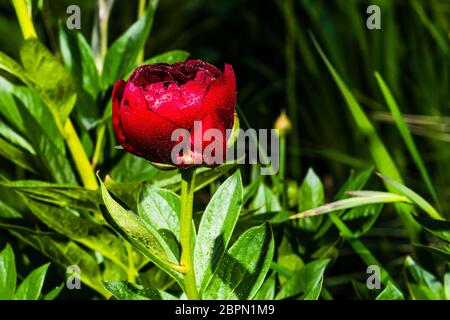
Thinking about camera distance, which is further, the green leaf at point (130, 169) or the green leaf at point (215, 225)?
the green leaf at point (130, 169)

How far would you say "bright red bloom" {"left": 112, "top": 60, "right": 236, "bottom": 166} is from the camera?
754 millimetres

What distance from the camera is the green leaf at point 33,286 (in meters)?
1.00

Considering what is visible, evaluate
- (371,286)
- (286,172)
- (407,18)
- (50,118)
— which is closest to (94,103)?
(50,118)

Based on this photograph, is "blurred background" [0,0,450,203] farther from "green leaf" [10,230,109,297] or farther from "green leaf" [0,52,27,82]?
"green leaf" [0,52,27,82]

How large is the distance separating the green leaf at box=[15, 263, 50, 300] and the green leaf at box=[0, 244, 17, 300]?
14 mm

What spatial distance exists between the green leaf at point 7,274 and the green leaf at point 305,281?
0.35 metres

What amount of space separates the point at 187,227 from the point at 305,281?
282 mm

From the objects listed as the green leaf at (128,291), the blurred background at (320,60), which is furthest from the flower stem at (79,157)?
the blurred background at (320,60)

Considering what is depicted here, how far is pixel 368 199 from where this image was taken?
1044 millimetres

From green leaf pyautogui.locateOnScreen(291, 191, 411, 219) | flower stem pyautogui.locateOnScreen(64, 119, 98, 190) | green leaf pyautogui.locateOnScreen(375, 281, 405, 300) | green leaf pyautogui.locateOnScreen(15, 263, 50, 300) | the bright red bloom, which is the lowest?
green leaf pyautogui.locateOnScreen(375, 281, 405, 300)

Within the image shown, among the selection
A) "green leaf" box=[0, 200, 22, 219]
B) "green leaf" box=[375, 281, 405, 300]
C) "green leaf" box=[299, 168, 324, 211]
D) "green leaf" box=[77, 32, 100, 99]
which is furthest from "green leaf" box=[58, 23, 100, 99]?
"green leaf" box=[375, 281, 405, 300]

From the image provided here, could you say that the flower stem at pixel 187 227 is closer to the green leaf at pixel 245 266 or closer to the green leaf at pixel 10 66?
the green leaf at pixel 245 266

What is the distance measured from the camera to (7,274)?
1.01 meters

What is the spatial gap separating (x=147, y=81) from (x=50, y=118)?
38 cm
